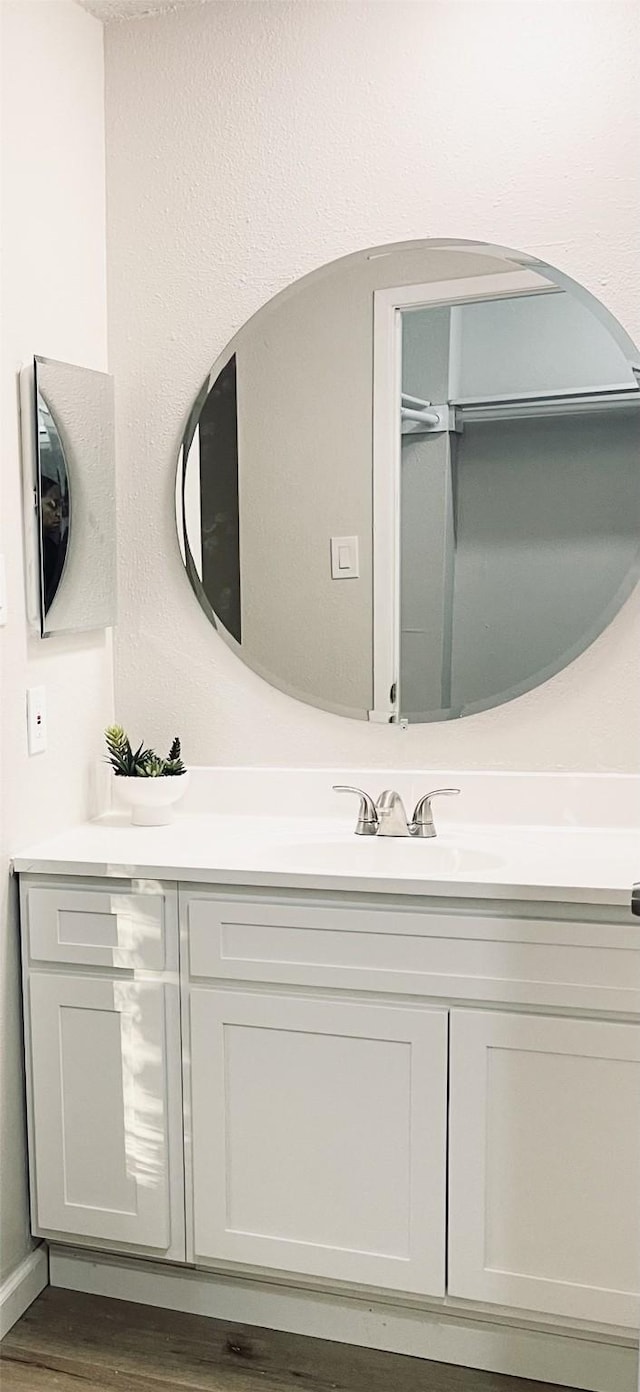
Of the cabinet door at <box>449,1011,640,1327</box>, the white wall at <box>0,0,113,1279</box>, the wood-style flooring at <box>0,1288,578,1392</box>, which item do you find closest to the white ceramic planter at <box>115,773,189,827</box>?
the white wall at <box>0,0,113,1279</box>

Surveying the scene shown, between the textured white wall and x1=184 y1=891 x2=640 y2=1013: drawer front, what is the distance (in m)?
0.52

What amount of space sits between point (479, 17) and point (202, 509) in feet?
3.55

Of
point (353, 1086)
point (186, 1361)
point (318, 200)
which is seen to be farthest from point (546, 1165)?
point (318, 200)

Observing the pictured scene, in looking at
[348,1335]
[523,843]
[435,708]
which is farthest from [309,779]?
[348,1335]

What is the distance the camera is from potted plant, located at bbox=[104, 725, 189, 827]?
2.53 meters

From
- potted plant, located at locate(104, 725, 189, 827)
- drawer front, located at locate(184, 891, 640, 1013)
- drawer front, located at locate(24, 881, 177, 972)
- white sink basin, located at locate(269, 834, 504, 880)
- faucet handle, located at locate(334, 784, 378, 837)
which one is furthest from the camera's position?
potted plant, located at locate(104, 725, 189, 827)

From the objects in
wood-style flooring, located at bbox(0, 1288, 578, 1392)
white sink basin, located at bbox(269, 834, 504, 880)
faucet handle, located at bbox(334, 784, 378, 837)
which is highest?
faucet handle, located at bbox(334, 784, 378, 837)

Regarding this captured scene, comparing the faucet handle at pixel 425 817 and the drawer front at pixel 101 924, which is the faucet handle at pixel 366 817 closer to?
the faucet handle at pixel 425 817

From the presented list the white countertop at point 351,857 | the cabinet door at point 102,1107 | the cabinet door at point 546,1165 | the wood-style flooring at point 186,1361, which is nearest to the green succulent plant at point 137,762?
the white countertop at point 351,857

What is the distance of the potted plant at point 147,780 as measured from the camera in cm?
253

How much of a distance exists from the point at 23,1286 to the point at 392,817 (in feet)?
3.67

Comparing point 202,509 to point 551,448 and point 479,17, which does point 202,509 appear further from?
point 479,17

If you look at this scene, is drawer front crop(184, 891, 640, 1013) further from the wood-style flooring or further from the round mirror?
the wood-style flooring

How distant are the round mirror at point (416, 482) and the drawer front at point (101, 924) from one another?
0.58 metres
